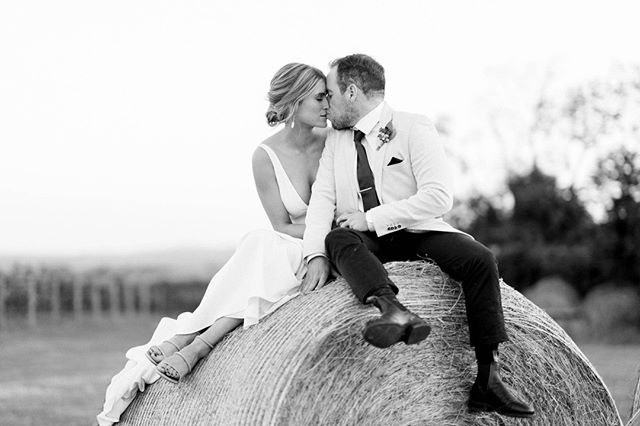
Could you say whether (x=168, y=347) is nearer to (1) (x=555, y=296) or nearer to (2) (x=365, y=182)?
(2) (x=365, y=182)

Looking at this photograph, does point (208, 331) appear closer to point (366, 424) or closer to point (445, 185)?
point (366, 424)

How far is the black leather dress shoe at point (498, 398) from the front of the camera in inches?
202

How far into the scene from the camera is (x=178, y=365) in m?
5.47

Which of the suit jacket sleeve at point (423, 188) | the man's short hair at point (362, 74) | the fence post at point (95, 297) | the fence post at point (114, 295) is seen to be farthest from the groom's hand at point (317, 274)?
the fence post at point (114, 295)

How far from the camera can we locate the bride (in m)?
5.42

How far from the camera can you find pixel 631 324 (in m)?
19.6

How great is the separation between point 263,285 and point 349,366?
2.23 ft

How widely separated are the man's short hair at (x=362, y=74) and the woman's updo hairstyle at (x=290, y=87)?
0.92 feet

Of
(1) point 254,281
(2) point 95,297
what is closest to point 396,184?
(1) point 254,281

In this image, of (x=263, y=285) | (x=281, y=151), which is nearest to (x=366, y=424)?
(x=263, y=285)

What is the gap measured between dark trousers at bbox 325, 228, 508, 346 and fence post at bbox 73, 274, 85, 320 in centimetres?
2383

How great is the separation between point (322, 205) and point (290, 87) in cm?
74

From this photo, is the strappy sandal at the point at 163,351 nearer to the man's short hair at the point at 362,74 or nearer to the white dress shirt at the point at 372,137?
the white dress shirt at the point at 372,137

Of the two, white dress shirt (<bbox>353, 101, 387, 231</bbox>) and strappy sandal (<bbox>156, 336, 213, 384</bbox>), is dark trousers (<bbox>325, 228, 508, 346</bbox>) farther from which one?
strappy sandal (<bbox>156, 336, 213, 384</bbox>)
